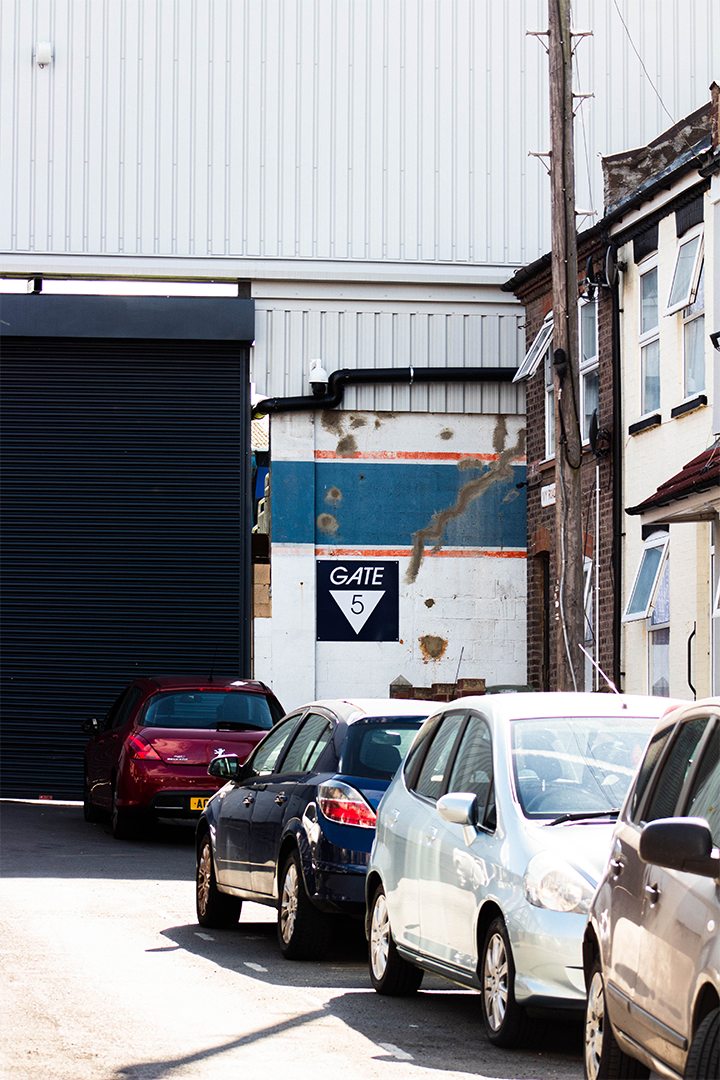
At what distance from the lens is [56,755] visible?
981 inches

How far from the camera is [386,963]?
29.8 ft

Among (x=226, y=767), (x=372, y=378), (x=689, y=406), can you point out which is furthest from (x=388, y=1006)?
(x=372, y=378)

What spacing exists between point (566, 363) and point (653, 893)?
35.3 feet

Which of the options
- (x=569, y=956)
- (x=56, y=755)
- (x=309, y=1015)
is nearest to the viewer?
(x=569, y=956)

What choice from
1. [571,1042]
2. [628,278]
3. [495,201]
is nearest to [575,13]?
[495,201]

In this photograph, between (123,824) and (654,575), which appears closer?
(123,824)

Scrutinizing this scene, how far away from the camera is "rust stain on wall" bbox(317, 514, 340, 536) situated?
2494cm

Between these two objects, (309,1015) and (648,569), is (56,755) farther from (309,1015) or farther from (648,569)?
(309,1015)

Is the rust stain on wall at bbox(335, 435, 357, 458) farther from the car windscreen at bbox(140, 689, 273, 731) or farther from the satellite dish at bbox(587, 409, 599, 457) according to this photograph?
the car windscreen at bbox(140, 689, 273, 731)

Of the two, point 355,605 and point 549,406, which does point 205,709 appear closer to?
point 355,605

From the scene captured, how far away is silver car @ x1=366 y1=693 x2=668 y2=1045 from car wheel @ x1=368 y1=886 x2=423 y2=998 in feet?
0.03

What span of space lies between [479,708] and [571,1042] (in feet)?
5.47

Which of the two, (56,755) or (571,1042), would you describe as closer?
(571,1042)

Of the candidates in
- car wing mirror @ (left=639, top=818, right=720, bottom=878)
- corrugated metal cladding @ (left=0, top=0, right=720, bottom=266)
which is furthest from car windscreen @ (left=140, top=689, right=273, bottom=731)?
car wing mirror @ (left=639, top=818, right=720, bottom=878)
